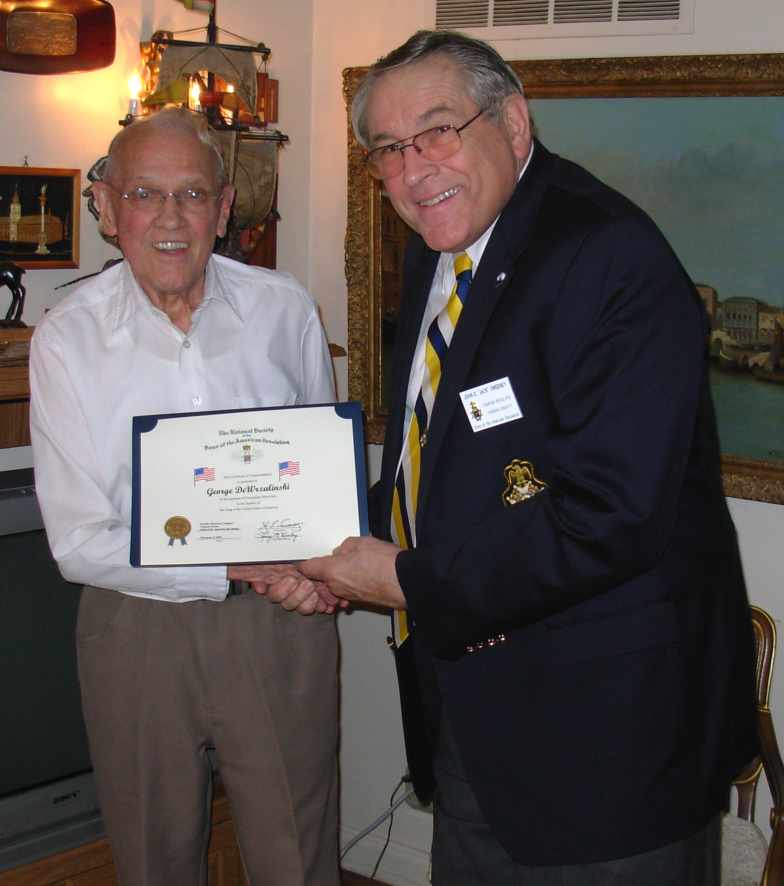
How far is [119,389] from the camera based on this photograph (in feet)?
7.10

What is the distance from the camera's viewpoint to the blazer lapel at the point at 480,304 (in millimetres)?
1658

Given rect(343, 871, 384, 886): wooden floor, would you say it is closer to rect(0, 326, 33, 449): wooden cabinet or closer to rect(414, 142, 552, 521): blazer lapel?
rect(0, 326, 33, 449): wooden cabinet

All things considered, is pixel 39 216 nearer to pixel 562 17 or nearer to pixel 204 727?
pixel 204 727

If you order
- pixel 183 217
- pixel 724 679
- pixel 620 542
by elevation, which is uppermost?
pixel 183 217

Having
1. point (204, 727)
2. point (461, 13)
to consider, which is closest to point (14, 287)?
point (204, 727)

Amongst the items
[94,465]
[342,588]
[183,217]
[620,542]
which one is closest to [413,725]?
[342,588]

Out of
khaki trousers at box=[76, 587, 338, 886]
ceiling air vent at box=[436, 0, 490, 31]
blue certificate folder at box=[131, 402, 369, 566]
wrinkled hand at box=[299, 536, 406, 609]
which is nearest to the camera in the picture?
wrinkled hand at box=[299, 536, 406, 609]

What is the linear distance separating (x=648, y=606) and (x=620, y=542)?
0.13 metres

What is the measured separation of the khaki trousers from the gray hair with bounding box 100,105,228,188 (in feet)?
2.84

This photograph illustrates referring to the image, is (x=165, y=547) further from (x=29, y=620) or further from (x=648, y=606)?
(x=648, y=606)

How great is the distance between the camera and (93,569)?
210cm

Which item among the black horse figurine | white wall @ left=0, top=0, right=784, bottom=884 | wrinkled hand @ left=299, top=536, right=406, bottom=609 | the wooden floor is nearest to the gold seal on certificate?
wrinkled hand @ left=299, top=536, right=406, bottom=609

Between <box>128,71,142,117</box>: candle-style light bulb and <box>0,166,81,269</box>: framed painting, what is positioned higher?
<box>128,71,142,117</box>: candle-style light bulb

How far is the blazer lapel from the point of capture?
A: 1658 mm
